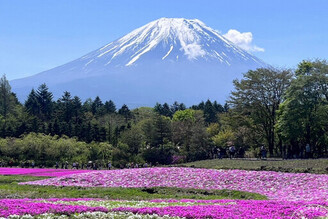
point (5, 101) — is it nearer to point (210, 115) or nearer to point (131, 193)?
point (210, 115)

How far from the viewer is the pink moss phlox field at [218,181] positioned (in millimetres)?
23188

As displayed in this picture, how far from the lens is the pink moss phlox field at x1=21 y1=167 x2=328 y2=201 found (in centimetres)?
2319

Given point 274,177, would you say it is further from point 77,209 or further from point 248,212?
point 77,209

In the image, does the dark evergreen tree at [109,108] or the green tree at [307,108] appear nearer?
the green tree at [307,108]

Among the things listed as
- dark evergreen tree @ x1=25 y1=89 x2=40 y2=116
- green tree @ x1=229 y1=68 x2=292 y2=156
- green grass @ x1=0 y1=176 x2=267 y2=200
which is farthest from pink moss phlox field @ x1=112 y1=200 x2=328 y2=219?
dark evergreen tree @ x1=25 y1=89 x2=40 y2=116

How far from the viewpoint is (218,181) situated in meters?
27.0

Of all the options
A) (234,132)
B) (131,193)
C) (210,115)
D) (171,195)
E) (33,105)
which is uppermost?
(33,105)

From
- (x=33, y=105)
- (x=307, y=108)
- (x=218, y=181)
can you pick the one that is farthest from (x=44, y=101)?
(x=218, y=181)

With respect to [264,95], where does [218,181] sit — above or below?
below

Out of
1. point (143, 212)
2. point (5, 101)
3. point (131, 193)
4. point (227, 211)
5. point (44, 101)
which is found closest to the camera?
point (143, 212)

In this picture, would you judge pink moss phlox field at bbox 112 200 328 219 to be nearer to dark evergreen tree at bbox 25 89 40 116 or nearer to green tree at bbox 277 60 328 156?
green tree at bbox 277 60 328 156

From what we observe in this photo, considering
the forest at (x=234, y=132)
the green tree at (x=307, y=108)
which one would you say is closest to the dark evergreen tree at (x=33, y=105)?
the forest at (x=234, y=132)

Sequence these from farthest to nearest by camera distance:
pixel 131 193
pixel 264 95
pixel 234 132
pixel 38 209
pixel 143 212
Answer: pixel 234 132
pixel 264 95
pixel 131 193
pixel 143 212
pixel 38 209

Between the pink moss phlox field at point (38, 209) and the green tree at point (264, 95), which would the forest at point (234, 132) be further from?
the pink moss phlox field at point (38, 209)
